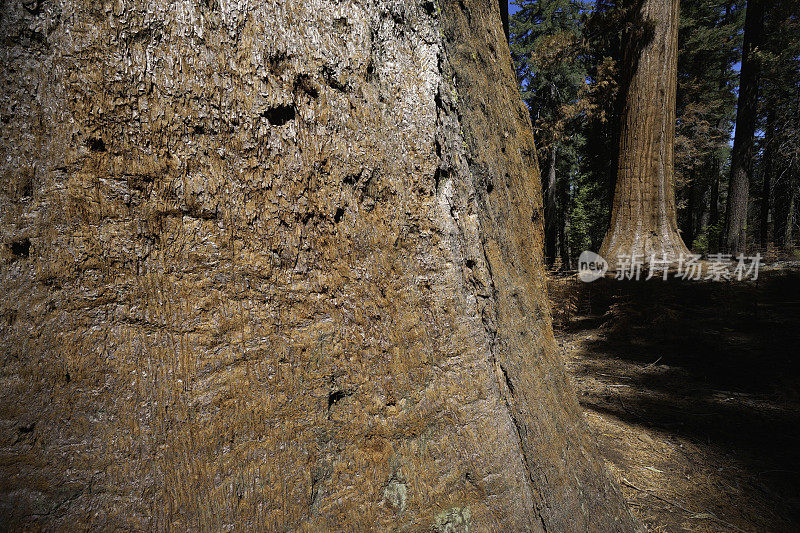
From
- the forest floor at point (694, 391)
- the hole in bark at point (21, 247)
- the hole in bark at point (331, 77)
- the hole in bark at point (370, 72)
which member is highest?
the hole in bark at point (370, 72)

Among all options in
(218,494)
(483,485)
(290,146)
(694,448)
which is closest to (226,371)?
(218,494)

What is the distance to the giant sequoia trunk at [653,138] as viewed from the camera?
17.3ft

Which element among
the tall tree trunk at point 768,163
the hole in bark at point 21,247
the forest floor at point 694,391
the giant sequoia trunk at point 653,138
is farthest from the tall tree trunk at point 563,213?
the hole in bark at point 21,247

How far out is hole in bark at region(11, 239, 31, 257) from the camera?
2.93 feet

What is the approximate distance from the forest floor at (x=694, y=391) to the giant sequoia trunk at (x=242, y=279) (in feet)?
5.39

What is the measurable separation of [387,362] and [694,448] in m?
2.67

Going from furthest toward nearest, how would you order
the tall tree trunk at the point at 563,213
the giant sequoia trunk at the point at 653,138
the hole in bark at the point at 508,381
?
1. the tall tree trunk at the point at 563,213
2. the giant sequoia trunk at the point at 653,138
3. the hole in bark at the point at 508,381

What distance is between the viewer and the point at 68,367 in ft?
2.94

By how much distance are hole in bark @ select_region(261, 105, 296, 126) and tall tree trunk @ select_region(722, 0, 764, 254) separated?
41.5 feet

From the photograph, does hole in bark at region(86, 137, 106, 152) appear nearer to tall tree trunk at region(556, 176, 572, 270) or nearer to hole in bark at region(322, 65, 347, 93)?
hole in bark at region(322, 65, 347, 93)

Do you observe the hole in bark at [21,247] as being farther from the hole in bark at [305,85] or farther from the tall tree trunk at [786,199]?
the tall tree trunk at [786,199]

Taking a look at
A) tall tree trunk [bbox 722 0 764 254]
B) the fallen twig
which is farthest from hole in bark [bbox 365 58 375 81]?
tall tree trunk [bbox 722 0 764 254]

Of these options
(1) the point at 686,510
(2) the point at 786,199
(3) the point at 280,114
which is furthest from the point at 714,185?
(3) the point at 280,114

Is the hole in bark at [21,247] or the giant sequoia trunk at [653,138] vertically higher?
the giant sequoia trunk at [653,138]
